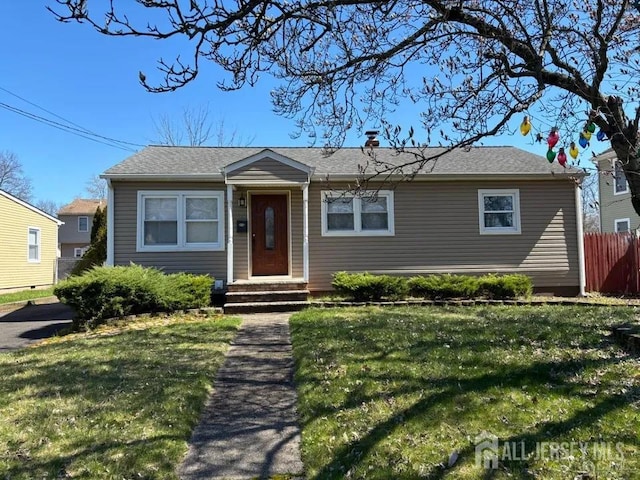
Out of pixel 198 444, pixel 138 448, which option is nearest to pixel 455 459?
pixel 198 444

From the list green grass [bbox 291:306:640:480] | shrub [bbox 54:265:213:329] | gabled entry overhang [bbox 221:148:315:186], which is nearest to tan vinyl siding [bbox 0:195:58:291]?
shrub [bbox 54:265:213:329]

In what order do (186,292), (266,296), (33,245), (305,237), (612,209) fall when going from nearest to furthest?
(186,292)
(266,296)
(305,237)
(33,245)
(612,209)

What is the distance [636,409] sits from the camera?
3479mm

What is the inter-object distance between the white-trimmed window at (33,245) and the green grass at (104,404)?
52.3ft

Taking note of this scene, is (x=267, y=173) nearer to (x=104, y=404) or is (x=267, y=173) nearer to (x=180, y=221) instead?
(x=180, y=221)

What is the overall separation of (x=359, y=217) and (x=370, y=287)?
2.19 m

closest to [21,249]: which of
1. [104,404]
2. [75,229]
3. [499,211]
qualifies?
[104,404]

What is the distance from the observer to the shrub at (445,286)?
10.8 m

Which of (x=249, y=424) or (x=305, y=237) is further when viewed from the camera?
(x=305, y=237)

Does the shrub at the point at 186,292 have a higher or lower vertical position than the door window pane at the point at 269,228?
lower

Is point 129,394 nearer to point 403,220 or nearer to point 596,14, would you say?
point 596,14

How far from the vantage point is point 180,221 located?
448 inches

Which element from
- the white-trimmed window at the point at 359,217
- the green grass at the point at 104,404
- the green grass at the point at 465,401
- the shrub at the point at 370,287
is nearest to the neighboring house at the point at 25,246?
the green grass at the point at 104,404

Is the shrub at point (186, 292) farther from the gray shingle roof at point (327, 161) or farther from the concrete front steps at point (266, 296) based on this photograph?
the gray shingle roof at point (327, 161)
